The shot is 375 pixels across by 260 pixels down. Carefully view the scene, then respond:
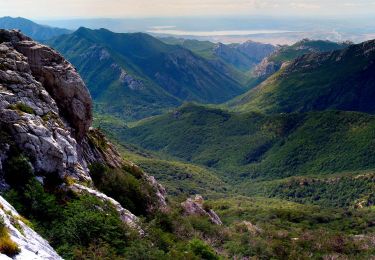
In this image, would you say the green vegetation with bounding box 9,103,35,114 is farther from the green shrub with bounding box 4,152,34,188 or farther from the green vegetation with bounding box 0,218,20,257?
the green vegetation with bounding box 0,218,20,257

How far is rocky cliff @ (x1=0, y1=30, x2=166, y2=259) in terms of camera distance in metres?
60.1

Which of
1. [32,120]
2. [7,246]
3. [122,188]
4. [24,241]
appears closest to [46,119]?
[32,120]

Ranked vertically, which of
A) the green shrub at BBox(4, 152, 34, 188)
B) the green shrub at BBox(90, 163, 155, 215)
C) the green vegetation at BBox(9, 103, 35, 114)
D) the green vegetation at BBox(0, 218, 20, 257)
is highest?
the green vegetation at BBox(9, 103, 35, 114)

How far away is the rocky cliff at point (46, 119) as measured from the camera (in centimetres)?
6012

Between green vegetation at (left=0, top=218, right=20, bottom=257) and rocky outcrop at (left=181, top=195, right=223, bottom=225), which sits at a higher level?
green vegetation at (left=0, top=218, right=20, bottom=257)

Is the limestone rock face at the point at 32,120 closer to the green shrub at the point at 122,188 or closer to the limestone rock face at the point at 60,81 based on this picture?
the limestone rock face at the point at 60,81

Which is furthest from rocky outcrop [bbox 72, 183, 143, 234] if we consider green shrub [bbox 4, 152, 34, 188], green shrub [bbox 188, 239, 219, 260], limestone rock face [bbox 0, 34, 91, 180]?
green shrub [bbox 188, 239, 219, 260]

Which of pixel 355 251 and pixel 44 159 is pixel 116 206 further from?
pixel 355 251

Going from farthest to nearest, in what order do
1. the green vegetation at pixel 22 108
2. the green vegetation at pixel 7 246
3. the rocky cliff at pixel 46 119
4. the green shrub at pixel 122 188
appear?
the green shrub at pixel 122 188
the green vegetation at pixel 22 108
the rocky cliff at pixel 46 119
the green vegetation at pixel 7 246

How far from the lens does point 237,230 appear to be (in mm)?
149250

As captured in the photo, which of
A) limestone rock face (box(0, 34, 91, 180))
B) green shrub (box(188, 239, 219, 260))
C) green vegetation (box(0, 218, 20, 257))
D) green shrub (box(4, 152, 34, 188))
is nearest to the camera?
green vegetation (box(0, 218, 20, 257))

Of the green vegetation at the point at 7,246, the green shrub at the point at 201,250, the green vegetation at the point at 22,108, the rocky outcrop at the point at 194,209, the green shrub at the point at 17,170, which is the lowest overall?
the rocky outcrop at the point at 194,209

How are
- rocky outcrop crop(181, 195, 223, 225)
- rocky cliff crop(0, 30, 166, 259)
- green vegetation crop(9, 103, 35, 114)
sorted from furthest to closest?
rocky outcrop crop(181, 195, 223, 225)
green vegetation crop(9, 103, 35, 114)
rocky cliff crop(0, 30, 166, 259)

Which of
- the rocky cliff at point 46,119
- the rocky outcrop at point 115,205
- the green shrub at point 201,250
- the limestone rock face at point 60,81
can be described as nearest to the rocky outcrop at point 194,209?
the rocky cliff at point 46,119
